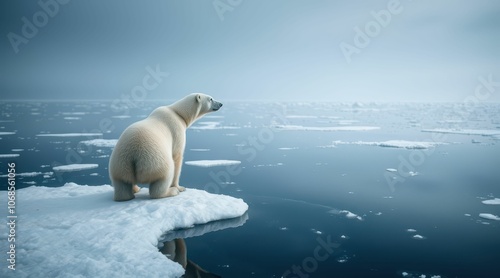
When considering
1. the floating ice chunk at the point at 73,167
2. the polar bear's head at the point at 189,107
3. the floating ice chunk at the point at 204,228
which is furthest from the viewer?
the floating ice chunk at the point at 73,167

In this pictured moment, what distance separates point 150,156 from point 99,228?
1.18 meters

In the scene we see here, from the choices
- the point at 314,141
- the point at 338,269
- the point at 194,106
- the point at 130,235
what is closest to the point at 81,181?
the point at 194,106

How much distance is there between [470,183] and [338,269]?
6108mm

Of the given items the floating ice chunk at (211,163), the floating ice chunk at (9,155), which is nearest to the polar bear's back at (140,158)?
the floating ice chunk at (211,163)

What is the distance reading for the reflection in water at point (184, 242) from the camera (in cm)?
358

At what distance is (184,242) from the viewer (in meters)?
4.25

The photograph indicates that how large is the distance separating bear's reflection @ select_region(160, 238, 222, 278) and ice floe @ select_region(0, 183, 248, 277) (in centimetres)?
13

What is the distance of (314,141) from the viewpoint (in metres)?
16.6

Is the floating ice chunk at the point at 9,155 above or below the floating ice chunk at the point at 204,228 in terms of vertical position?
below

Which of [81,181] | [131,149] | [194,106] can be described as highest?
[194,106]

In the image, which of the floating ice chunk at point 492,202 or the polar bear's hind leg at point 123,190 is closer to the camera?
the polar bear's hind leg at point 123,190

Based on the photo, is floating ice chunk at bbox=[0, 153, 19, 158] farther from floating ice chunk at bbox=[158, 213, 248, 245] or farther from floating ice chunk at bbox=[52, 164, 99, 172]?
floating ice chunk at bbox=[158, 213, 248, 245]

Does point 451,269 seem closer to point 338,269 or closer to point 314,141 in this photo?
point 338,269

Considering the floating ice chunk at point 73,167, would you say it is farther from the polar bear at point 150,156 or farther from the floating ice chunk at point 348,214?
the floating ice chunk at point 348,214
